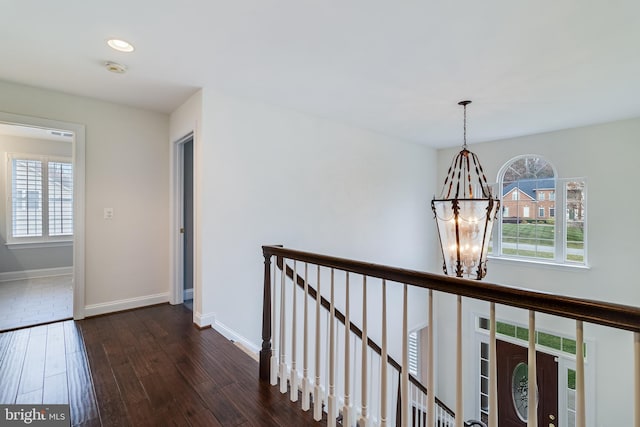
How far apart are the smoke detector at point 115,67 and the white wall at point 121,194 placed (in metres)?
1.00

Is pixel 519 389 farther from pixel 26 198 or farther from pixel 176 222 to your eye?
pixel 26 198

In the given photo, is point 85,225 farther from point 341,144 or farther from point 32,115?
point 341,144

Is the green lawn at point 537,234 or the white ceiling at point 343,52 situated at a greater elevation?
the white ceiling at point 343,52

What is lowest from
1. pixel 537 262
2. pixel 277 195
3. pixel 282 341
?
pixel 282 341

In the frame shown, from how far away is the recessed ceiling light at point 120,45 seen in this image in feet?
7.09

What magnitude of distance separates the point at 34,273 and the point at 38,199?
1.26 meters

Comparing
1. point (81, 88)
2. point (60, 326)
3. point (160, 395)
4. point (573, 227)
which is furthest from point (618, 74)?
point (60, 326)

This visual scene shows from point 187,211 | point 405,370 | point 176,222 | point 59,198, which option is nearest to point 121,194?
point 176,222

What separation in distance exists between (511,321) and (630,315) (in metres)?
4.90

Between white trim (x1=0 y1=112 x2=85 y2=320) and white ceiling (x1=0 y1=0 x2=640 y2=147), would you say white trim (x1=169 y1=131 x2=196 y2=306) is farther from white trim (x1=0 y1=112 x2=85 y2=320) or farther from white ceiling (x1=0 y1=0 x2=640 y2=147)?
white trim (x1=0 y1=112 x2=85 y2=320)

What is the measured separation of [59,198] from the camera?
5.47 metres

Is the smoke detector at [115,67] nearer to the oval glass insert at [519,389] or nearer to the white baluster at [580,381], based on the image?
the white baluster at [580,381]

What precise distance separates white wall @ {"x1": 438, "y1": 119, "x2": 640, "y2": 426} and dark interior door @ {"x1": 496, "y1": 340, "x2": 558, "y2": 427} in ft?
1.62

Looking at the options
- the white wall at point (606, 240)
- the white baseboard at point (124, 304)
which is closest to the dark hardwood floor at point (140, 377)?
the white baseboard at point (124, 304)
